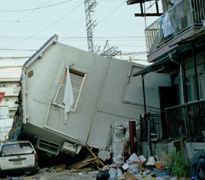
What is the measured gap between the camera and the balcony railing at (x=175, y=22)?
1249 cm

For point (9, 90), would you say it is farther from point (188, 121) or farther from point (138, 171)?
point (188, 121)

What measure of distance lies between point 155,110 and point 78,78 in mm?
4313

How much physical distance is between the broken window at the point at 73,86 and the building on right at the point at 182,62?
3511mm

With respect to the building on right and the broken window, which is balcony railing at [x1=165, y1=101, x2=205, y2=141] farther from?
the broken window

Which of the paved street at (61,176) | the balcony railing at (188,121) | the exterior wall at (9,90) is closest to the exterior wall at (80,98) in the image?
the paved street at (61,176)

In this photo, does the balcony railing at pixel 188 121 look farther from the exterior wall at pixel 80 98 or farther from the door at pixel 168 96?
the exterior wall at pixel 80 98

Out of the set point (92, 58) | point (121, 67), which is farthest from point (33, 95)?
point (121, 67)

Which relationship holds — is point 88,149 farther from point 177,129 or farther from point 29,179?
point 177,129

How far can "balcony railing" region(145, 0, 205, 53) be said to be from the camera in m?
12.5

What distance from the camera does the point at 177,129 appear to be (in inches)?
456

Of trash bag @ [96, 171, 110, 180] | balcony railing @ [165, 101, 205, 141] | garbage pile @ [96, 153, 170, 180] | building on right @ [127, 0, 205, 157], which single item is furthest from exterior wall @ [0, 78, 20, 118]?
balcony railing @ [165, 101, 205, 141]

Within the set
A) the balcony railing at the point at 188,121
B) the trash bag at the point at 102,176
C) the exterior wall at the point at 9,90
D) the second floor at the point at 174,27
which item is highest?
the exterior wall at the point at 9,90

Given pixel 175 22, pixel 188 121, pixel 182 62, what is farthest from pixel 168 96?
pixel 188 121

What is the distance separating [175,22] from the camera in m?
13.7
